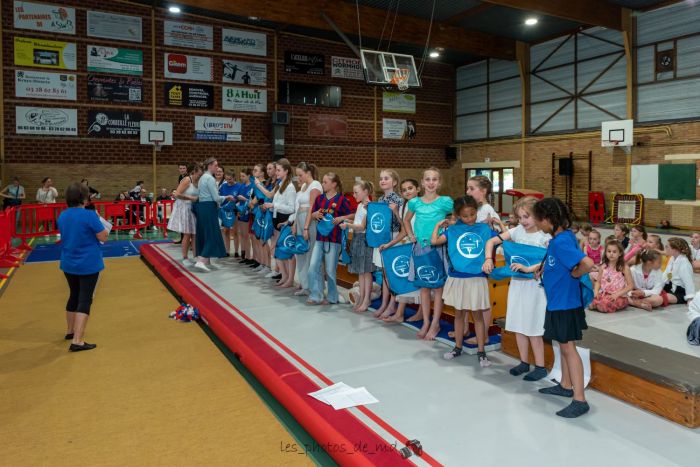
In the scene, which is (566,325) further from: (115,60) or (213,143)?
(115,60)

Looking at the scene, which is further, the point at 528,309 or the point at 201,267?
the point at 201,267

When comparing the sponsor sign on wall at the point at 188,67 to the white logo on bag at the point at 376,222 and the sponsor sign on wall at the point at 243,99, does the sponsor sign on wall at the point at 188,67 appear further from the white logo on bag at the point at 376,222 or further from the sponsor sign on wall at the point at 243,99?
the white logo on bag at the point at 376,222

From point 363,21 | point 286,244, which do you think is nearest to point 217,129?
point 363,21

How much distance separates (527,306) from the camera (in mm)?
4051

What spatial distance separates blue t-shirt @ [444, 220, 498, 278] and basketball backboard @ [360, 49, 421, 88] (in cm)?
1000

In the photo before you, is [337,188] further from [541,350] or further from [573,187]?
[573,187]

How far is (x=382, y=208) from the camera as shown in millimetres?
5707

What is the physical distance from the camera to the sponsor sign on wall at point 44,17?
53.1 feet

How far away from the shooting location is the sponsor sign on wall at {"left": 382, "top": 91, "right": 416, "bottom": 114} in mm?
22750

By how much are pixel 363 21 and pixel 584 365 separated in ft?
51.0

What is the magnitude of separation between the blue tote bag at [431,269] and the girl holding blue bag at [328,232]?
58.9 inches

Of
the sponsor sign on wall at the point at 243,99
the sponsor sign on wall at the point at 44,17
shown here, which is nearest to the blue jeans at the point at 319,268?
the sponsor sign on wall at the point at 243,99

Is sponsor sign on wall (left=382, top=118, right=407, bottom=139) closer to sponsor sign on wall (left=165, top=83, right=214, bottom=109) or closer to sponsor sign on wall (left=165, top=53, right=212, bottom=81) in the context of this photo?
sponsor sign on wall (left=165, top=83, right=214, bottom=109)

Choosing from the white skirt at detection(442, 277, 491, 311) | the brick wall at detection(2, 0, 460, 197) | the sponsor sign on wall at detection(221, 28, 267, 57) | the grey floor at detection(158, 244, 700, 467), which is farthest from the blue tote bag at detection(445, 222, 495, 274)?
the sponsor sign on wall at detection(221, 28, 267, 57)
